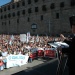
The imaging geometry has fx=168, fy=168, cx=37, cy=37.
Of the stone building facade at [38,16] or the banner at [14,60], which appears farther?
the stone building facade at [38,16]

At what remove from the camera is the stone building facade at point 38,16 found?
40.0 m

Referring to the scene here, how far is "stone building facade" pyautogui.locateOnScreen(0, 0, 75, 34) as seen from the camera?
3997 centimetres

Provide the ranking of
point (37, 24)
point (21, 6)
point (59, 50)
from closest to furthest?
point (59, 50) < point (37, 24) < point (21, 6)

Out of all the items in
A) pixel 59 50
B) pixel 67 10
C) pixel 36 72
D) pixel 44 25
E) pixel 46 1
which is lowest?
pixel 36 72

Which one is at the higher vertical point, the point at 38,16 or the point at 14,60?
the point at 38,16

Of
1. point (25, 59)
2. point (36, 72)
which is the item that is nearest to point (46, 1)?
point (25, 59)

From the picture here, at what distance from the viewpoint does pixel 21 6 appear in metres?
53.0

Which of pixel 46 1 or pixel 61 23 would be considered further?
Result: pixel 46 1

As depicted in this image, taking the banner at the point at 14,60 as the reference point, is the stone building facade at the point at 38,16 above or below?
above

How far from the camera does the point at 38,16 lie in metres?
46.8


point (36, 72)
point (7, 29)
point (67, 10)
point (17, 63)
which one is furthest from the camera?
point (7, 29)

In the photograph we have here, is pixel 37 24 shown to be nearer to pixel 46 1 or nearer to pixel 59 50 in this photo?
Result: pixel 46 1

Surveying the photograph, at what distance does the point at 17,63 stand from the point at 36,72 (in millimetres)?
12528

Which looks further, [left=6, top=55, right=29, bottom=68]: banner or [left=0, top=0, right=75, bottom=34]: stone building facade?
[left=0, top=0, right=75, bottom=34]: stone building facade
